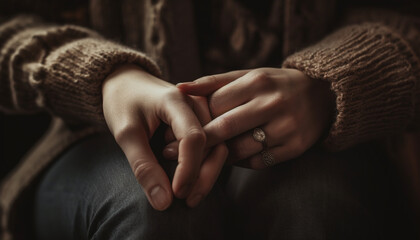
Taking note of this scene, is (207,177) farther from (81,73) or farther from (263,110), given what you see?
(81,73)

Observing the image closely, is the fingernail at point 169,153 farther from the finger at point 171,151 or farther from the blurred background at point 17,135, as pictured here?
the blurred background at point 17,135

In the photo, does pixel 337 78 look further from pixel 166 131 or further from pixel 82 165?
pixel 82 165

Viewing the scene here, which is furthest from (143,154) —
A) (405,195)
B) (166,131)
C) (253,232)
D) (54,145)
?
(405,195)

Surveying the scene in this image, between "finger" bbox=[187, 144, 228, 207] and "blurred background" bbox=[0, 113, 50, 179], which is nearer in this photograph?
"finger" bbox=[187, 144, 228, 207]

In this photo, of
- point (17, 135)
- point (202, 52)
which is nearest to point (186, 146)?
point (202, 52)

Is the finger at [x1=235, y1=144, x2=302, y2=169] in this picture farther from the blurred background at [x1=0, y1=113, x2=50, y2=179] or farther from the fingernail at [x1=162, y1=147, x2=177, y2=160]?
the blurred background at [x1=0, y1=113, x2=50, y2=179]

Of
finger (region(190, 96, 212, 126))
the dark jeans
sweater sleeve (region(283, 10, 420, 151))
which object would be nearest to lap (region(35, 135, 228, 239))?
the dark jeans

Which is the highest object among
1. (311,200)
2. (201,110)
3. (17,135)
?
(201,110)
